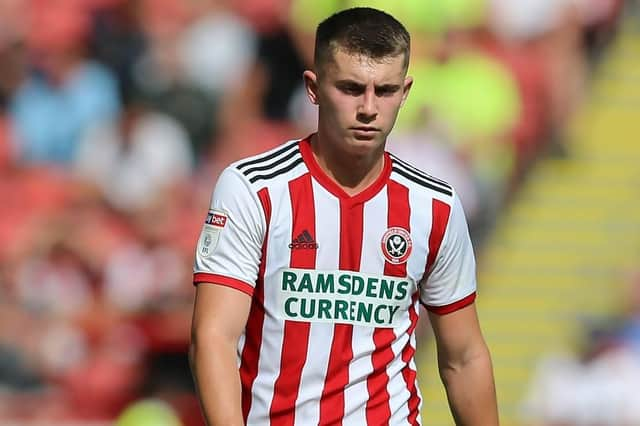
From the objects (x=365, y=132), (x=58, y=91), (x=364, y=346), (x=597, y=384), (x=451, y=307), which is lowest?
(x=597, y=384)

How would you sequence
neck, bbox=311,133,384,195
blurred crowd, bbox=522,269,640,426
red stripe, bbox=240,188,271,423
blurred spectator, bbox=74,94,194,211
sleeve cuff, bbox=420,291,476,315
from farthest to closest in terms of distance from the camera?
blurred spectator, bbox=74,94,194,211
blurred crowd, bbox=522,269,640,426
sleeve cuff, bbox=420,291,476,315
neck, bbox=311,133,384,195
red stripe, bbox=240,188,271,423

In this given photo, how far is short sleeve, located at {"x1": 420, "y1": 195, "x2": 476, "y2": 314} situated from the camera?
3.63 m

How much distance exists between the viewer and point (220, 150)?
8203 mm

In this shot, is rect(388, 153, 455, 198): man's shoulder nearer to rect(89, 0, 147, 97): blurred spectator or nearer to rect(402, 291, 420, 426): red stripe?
Result: rect(402, 291, 420, 426): red stripe

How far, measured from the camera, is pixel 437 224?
11.8 feet

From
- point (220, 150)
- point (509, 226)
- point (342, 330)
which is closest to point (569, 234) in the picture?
point (509, 226)

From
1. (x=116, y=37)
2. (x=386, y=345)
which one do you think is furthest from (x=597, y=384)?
(x=386, y=345)

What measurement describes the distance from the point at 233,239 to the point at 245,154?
4.82 meters

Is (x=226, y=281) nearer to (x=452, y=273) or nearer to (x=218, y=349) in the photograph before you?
(x=218, y=349)

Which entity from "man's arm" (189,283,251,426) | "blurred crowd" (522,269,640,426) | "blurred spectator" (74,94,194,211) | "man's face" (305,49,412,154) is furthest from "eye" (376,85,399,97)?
"blurred crowd" (522,269,640,426)

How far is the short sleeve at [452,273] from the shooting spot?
3.63m

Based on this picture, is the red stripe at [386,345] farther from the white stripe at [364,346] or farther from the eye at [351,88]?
the eye at [351,88]

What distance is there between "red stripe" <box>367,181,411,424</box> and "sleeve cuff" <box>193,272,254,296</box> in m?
0.39

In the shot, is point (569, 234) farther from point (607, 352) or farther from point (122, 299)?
point (122, 299)
